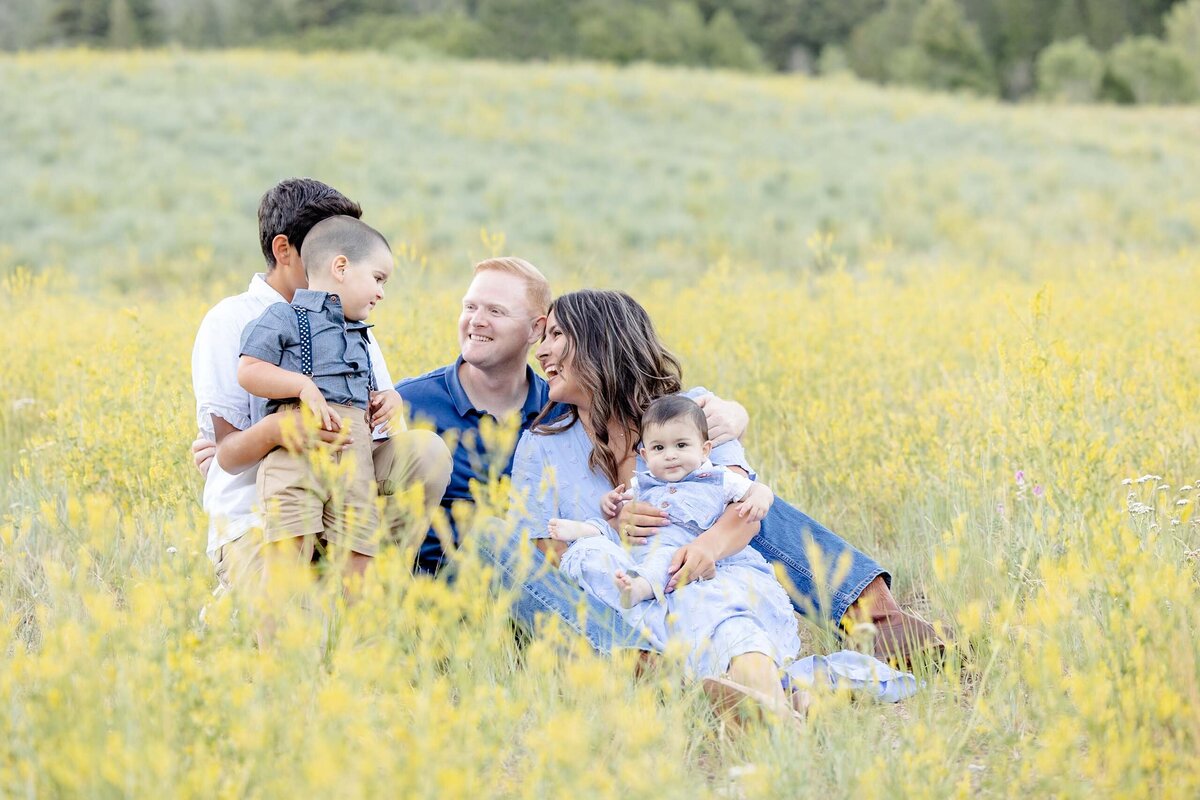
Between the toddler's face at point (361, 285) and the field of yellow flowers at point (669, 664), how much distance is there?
0.75 m

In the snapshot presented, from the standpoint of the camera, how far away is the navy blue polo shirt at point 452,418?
11.7ft

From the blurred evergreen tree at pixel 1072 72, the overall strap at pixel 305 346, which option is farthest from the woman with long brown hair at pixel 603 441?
the blurred evergreen tree at pixel 1072 72

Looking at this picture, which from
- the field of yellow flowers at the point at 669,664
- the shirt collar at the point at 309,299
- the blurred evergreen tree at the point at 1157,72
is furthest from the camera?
the blurred evergreen tree at the point at 1157,72

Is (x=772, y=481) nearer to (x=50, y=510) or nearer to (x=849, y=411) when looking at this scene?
(x=849, y=411)

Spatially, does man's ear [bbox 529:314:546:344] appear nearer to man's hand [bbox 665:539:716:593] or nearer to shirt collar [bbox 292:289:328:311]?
shirt collar [bbox 292:289:328:311]

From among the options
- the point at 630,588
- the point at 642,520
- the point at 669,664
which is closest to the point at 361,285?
the point at 642,520

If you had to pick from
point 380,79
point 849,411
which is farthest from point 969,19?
point 849,411

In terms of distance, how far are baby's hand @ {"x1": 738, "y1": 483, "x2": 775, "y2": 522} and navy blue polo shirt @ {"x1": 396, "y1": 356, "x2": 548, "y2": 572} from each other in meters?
0.85

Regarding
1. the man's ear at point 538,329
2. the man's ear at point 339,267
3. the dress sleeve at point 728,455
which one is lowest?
→ the dress sleeve at point 728,455

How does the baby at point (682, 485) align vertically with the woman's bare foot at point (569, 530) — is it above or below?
above

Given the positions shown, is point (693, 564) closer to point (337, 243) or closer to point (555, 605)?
point (555, 605)

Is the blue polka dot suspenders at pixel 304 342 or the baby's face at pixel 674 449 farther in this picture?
the baby's face at pixel 674 449

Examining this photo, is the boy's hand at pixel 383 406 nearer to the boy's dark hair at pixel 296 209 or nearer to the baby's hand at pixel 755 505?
the boy's dark hair at pixel 296 209

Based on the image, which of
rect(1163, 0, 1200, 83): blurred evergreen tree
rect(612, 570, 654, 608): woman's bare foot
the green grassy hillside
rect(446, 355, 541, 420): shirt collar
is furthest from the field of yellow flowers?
rect(1163, 0, 1200, 83): blurred evergreen tree
